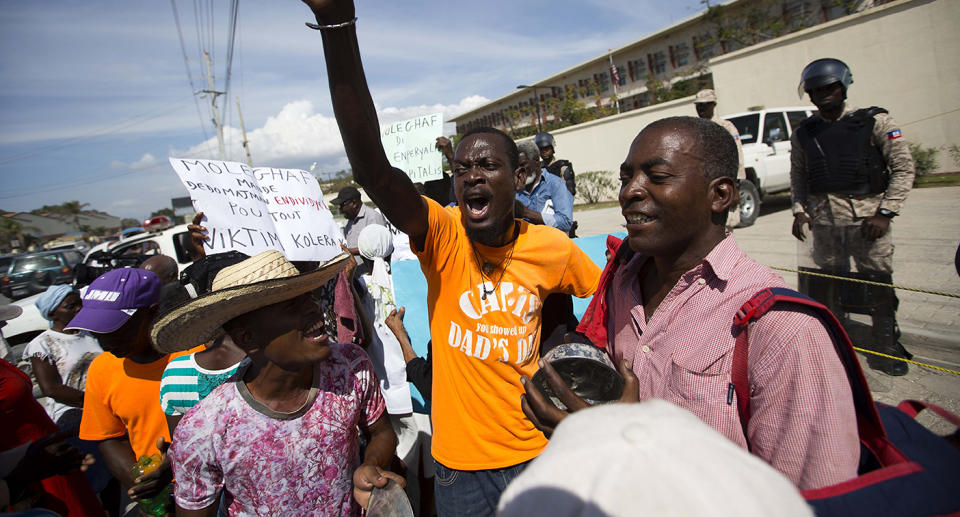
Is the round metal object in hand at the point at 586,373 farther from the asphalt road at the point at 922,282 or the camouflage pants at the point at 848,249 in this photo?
the camouflage pants at the point at 848,249

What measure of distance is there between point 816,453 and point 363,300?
10.2 feet

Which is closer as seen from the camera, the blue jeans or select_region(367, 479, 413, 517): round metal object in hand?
select_region(367, 479, 413, 517): round metal object in hand

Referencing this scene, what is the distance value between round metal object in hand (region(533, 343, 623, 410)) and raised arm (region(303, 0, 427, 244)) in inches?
30.4

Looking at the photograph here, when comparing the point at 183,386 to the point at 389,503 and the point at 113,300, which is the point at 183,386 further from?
the point at 389,503

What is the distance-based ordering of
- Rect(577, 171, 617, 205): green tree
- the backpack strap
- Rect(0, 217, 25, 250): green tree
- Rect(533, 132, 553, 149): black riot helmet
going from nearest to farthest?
1. the backpack strap
2. Rect(533, 132, 553, 149): black riot helmet
3. Rect(577, 171, 617, 205): green tree
4. Rect(0, 217, 25, 250): green tree

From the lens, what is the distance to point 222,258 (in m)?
3.72

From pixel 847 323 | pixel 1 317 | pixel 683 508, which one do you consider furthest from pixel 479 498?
pixel 847 323

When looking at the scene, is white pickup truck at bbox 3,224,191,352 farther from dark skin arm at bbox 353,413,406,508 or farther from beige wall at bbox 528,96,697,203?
beige wall at bbox 528,96,697,203

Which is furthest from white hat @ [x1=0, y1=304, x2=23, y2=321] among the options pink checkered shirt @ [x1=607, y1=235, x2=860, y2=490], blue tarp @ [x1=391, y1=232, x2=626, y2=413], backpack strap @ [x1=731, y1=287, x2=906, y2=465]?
backpack strap @ [x1=731, y1=287, x2=906, y2=465]

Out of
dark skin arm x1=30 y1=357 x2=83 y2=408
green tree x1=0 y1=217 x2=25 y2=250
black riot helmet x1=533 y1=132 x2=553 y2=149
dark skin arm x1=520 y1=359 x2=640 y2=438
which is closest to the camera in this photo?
dark skin arm x1=520 y1=359 x2=640 y2=438

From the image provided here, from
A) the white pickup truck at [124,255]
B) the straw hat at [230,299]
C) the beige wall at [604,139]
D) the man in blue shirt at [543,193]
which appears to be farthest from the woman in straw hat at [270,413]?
the beige wall at [604,139]

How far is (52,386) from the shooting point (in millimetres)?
3270

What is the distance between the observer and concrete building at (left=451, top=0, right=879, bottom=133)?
84.5 ft

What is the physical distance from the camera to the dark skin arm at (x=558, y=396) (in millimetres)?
1261
